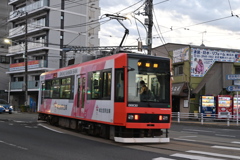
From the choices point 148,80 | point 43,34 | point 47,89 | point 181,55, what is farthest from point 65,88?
point 43,34

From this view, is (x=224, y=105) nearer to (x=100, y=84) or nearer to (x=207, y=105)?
(x=207, y=105)

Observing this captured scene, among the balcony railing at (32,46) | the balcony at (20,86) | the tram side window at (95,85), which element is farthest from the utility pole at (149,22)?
the balcony at (20,86)

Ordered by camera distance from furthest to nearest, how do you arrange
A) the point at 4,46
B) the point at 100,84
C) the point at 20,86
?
the point at 4,46, the point at 20,86, the point at 100,84

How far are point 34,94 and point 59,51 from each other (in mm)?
8443

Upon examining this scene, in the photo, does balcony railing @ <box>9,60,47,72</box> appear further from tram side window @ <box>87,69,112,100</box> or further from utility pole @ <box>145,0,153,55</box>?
tram side window @ <box>87,69,112,100</box>

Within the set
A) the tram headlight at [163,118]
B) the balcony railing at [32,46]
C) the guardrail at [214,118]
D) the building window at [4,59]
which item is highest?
the balcony railing at [32,46]

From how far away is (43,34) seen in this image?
4762 centimetres

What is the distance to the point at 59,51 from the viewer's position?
4778cm

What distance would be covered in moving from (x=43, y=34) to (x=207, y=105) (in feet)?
94.3

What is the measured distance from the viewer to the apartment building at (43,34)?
4644cm

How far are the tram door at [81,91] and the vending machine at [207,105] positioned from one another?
58.7 ft

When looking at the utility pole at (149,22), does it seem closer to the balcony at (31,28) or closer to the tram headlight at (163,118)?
the tram headlight at (163,118)

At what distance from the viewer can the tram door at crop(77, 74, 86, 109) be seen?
13.8 meters

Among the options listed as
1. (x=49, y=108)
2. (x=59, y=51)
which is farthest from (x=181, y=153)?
(x=59, y=51)
